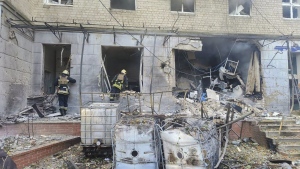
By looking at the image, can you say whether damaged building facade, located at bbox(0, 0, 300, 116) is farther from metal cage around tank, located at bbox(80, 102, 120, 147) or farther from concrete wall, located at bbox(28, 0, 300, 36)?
metal cage around tank, located at bbox(80, 102, 120, 147)

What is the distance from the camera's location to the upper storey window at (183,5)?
11625 mm

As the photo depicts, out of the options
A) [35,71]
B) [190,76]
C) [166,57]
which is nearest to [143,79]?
[166,57]

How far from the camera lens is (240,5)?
469 inches

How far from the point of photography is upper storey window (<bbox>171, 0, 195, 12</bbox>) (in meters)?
11.6

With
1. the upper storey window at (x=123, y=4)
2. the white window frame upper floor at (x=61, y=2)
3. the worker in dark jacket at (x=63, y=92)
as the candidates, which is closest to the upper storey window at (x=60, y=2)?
the white window frame upper floor at (x=61, y=2)

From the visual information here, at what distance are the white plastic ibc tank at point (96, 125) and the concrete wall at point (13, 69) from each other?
11.6 feet

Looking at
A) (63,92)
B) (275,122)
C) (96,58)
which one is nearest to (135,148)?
(63,92)

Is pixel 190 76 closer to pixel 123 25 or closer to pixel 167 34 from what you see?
pixel 167 34

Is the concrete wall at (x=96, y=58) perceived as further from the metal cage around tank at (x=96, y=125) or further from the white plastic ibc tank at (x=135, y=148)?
the white plastic ibc tank at (x=135, y=148)

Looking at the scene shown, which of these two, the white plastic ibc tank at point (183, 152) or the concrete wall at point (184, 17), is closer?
the white plastic ibc tank at point (183, 152)

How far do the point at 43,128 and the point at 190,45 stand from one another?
281 inches

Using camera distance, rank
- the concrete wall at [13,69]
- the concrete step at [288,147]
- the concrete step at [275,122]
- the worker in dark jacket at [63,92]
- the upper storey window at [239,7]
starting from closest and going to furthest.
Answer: the concrete step at [288,147], the concrete wall at [13,69], the concrete step at [275,122], the worker in dark jacket at [63,92], the upper storey window at [239,7]

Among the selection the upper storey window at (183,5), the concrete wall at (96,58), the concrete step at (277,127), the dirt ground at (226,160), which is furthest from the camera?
the upper storey window at (183,5)

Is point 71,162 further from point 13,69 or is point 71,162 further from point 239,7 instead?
point 239,7
